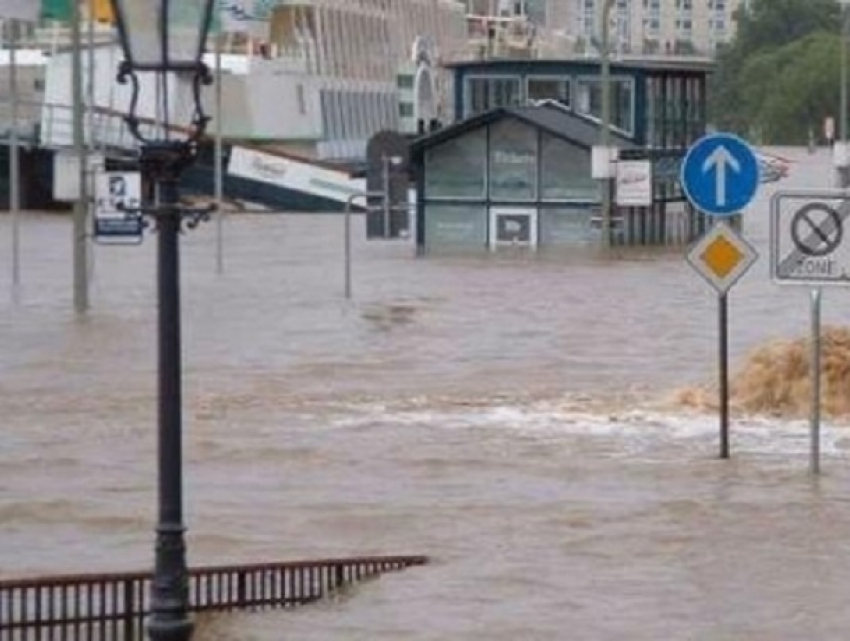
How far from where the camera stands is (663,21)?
166 meters

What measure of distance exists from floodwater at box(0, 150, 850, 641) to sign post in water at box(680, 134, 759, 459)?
4.25 ft

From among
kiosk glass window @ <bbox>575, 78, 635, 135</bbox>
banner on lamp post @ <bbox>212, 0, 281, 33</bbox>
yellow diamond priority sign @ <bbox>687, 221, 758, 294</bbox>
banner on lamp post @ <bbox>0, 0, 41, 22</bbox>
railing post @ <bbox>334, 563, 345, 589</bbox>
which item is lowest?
railing post @ <bbox>334, 563, 345, 589</bbox>

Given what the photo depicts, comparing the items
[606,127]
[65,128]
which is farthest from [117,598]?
[65,128]

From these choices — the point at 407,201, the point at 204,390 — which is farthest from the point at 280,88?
the point at 204,390

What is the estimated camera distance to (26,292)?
1646 inches

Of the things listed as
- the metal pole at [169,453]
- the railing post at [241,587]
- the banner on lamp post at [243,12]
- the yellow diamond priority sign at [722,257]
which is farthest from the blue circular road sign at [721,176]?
the banner on lamp post at [243,12]

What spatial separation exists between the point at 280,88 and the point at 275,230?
2115 cm

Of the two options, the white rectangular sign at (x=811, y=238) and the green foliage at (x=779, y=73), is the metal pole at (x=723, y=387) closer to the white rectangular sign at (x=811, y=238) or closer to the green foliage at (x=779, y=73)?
the white rectangular sign at (x=811, y=238)

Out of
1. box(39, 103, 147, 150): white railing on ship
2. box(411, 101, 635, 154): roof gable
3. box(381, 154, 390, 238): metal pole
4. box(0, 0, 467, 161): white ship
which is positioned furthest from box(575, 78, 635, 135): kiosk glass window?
box(39, 103, 147, 150): white railing on ship

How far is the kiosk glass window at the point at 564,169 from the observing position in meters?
51.8

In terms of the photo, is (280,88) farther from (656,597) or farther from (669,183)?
(656,597)

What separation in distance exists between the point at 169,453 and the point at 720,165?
8.97m

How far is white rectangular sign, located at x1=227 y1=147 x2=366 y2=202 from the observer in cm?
7756

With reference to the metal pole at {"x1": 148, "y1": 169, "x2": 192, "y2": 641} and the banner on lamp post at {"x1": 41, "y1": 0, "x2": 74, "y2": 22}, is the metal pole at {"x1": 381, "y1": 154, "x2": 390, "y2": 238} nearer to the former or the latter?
the banner on lamp post at {"x1": 41, "y1": 0, "x2": 74, "y2": 22}
